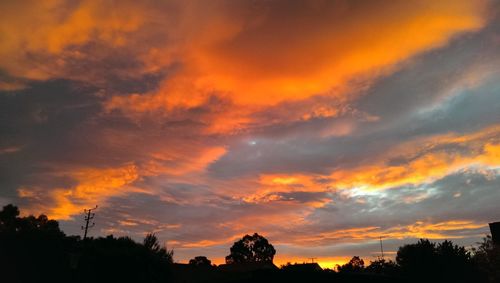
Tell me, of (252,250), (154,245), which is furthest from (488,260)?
(252,250)

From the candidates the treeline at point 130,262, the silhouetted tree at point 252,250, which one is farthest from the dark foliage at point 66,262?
the silhouetted tree at point 252,250

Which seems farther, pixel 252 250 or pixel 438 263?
pixel 252 250

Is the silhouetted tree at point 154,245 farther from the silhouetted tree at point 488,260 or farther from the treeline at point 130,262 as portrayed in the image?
the silhouetted tree at point 488,260

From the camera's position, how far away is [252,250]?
11019cm

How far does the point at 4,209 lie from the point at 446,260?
83317 millimetres

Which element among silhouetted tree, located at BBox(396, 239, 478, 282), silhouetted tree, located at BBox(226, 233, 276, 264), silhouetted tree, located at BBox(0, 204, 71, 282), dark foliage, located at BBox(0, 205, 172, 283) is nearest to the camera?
dark foliage, located at BBox(0, 205, 172, 283)

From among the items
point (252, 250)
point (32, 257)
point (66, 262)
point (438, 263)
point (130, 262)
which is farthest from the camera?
point (252, 250)

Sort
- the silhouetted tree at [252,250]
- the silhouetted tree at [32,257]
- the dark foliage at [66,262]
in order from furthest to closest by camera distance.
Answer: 1. the silhouetted tree at [252,250]
2. the silhouetted tree at [32,257]
3. the dark foliage at [66,262]

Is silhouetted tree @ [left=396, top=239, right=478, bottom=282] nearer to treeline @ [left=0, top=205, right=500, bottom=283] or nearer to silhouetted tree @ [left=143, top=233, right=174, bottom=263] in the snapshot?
treeline @ [left=0, top=205, right=500, bottom=283]

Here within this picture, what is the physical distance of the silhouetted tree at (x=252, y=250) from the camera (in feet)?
358

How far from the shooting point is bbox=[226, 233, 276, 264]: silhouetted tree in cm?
10912

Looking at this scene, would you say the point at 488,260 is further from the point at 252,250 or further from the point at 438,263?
the point at 252,250

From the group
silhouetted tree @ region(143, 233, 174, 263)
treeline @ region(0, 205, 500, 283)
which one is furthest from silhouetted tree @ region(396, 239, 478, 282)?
silhouetted tree @ region(143, 233, 174, 263)

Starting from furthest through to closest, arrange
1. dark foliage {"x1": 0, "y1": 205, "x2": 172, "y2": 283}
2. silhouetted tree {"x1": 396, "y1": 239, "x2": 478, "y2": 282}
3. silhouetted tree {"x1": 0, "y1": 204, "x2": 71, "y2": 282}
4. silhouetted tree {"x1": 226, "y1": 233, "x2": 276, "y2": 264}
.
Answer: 1. silhouetted tree {"x1": 226, "y1": 233, "x2": 276, "y2": 264}
2. silhouetted tree {"x1": 396, "y1": 239, "x2": 478, "y2": 282}
3. silhouetted tree {"x1": 0, "y1": 204, "x2": 71, "y2": 282}
4. dark foliage {"x1": 0, "y1": 205, "x2": 172, "y2": 283}
